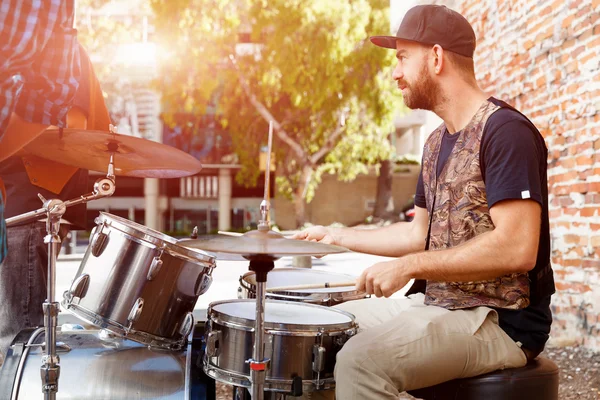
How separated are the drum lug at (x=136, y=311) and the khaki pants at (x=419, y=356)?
86cm

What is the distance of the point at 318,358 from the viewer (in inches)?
89.4

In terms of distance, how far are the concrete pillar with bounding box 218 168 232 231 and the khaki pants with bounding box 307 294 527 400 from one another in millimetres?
23494

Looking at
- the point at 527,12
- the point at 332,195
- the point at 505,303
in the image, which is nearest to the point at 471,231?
the point at 505,303

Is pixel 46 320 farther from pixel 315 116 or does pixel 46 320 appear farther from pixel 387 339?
pixel 315 116

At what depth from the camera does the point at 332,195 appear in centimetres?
2411

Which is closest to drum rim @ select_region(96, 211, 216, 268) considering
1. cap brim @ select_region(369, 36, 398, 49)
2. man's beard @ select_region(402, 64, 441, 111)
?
man's beard @ select_region(402, 64, 441, 111)

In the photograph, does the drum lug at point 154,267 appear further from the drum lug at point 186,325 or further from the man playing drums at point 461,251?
the man playing drums at point 461,251

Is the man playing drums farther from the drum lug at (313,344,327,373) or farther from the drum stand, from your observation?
the drum stand

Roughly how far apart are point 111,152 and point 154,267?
0.53 m

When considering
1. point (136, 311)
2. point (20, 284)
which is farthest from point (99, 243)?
point (20, 284)

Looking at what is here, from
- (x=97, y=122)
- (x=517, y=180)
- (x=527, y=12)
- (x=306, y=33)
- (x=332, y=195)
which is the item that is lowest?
(x=332, y=195)

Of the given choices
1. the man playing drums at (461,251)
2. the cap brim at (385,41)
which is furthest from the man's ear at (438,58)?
the cap brim at (385,41)

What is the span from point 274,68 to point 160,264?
14.7 m

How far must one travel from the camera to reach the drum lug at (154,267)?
8.50ft
